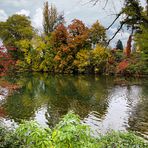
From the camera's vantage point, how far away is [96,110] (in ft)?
65.1

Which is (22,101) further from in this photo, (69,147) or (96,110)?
(69,147)

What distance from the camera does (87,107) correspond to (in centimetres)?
2066

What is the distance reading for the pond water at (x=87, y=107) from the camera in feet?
54.1

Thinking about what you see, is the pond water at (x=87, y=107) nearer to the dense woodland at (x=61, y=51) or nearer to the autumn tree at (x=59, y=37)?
the dense woodland at (x=61, y=51)

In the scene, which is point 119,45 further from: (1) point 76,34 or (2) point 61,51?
(2) point 61,51

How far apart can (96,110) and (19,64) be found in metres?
35.8

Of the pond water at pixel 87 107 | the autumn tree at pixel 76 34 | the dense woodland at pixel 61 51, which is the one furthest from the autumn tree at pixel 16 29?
the pond water at pixel 87 107

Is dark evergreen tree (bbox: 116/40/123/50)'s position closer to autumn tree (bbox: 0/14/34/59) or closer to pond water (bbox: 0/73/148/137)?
autumn tree (bbox: 0/14/34/59)

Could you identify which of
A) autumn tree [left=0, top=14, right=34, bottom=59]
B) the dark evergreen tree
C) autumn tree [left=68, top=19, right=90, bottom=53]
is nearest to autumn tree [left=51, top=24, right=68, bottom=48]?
autumn tree [left=68, top=19, right=90, bottom=53]

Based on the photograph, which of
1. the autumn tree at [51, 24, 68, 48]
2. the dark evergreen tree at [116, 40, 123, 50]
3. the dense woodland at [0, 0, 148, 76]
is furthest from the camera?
the dark evergreen tree at [116, 40, 123, 50]

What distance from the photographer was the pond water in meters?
16.5

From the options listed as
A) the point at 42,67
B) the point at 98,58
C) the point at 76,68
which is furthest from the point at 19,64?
the point at 98,58

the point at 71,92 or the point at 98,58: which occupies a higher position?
the point at 98,58

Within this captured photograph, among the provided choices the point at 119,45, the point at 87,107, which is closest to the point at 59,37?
the point at 119,45
